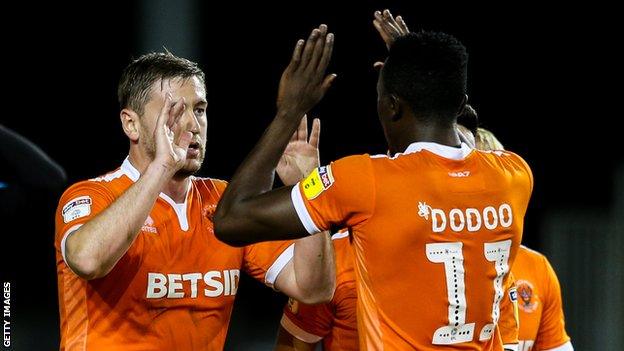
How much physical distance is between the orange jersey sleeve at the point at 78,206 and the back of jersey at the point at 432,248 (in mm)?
944

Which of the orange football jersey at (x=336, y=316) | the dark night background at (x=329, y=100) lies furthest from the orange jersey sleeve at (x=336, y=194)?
the dark night background at (x=329, y=100)

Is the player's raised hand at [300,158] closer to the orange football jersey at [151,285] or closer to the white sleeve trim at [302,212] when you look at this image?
the orange football jersey at [151,285]

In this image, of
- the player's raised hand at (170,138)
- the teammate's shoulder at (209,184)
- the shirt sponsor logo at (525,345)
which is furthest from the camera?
the shirt sponsor logo at (525,345)

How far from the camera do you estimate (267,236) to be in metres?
2.91

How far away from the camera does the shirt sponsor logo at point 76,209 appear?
3.34 m

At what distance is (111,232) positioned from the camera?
316cm

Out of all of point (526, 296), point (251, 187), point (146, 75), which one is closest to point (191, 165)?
point (146, 75)

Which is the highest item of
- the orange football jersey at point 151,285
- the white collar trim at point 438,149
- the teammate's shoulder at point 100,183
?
the white collar trim at point 438,149

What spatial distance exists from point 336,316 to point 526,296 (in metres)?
0.89

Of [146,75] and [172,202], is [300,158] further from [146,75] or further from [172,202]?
[146,75]

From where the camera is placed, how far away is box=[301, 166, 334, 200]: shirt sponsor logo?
2912 mm

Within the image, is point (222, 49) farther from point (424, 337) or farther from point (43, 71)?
point (424, 337)

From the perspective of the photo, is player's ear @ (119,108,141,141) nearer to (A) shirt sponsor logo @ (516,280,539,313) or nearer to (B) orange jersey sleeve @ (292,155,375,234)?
(B) orange jersey sleeve @ (292,155,375,234)

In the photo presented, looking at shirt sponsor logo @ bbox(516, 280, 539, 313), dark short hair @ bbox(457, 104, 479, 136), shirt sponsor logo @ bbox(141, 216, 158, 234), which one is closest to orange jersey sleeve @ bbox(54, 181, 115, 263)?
shirt sponsor logo @ bbox(141, 216, 158, 234)
